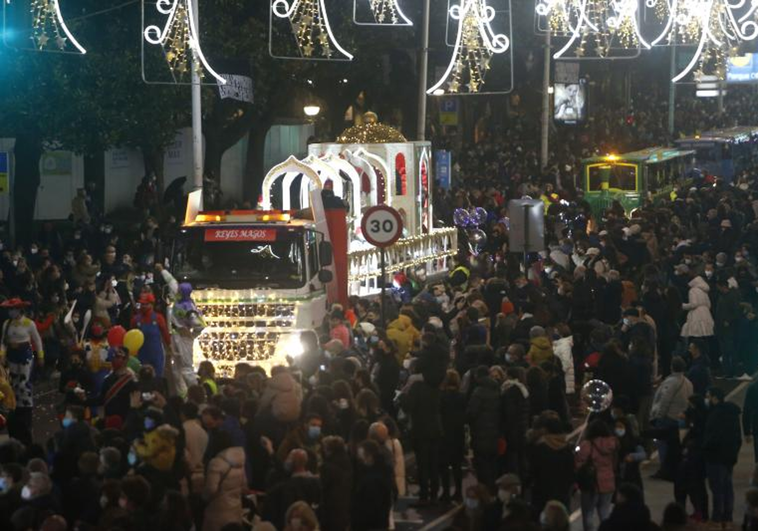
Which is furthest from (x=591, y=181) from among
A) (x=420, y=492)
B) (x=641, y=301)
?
(x=420, y=492)

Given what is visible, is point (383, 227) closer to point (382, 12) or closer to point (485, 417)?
point (485, 417)

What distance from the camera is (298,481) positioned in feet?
43.6

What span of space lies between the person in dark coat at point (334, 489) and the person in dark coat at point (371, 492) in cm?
9

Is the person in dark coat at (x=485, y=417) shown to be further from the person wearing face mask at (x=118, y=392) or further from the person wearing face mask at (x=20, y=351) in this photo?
the person wearing face mask at (x=20, y=351)

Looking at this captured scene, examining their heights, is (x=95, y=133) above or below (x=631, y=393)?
above

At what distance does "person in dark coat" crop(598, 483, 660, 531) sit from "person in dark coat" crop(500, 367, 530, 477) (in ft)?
14.5

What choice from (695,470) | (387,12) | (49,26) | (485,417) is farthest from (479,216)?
(695,470)

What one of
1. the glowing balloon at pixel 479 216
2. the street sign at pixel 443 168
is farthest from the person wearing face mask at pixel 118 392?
the street sign at pixel 443 168

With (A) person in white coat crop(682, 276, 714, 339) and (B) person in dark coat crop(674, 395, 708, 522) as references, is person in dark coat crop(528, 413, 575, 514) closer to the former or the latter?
(B) person in dark coat crop(674, 395, 708, 522)

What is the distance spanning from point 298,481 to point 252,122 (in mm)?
31527

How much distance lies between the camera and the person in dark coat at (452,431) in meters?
17.1

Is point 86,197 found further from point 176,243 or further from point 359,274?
point 176,243

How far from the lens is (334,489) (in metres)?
13.8

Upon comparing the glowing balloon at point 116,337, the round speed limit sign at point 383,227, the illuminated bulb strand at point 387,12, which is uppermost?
the illuminated bulb strand at point 387,12
